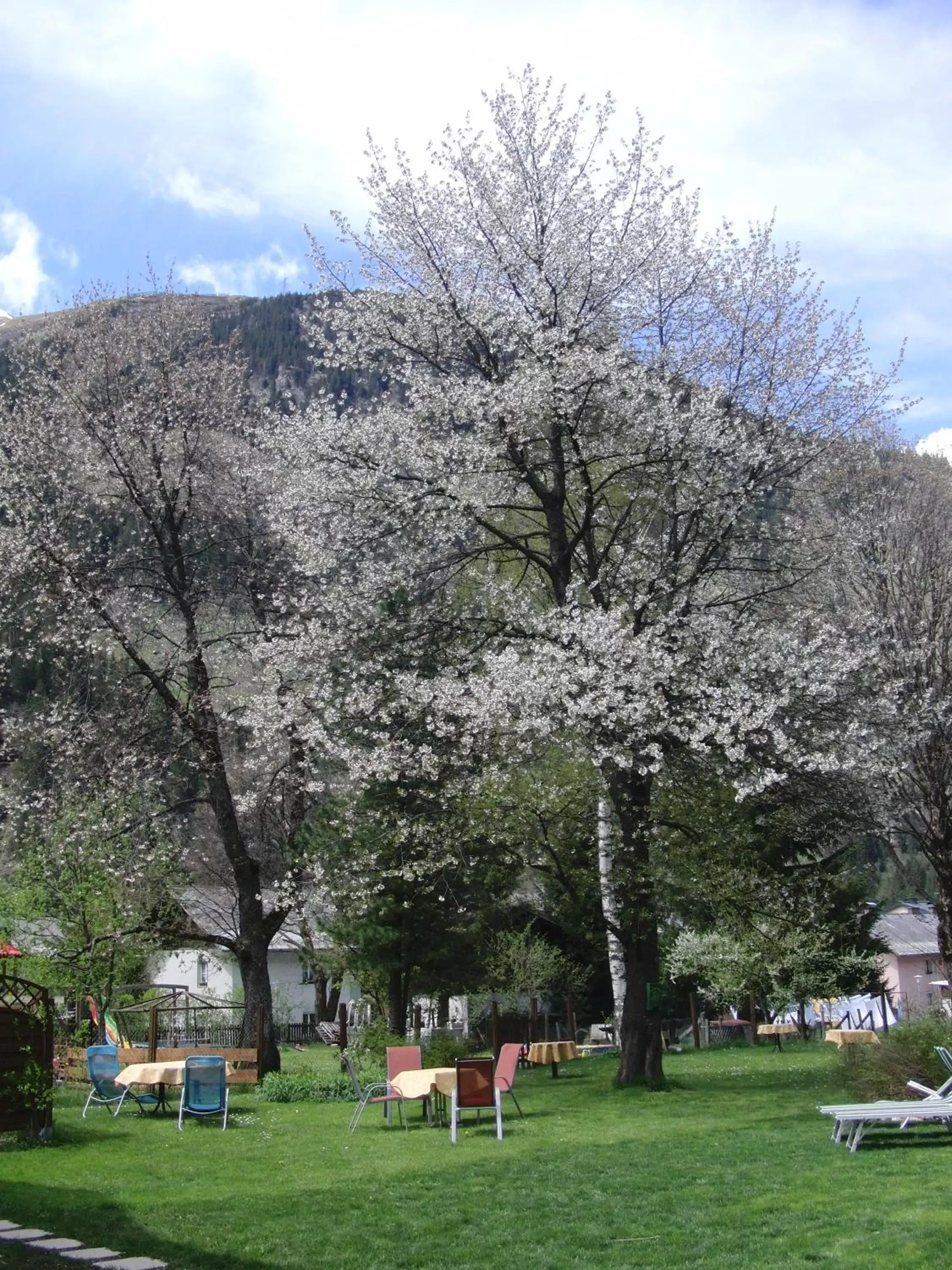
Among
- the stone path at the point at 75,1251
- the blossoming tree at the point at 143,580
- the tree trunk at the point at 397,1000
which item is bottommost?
the stone path at the point at 75,1251

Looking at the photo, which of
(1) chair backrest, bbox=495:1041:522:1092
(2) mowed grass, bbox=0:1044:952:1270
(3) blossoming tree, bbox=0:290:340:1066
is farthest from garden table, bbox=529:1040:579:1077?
(1) chair backrest, bbox=495:1041:522:1092

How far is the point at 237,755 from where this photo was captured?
22.6m

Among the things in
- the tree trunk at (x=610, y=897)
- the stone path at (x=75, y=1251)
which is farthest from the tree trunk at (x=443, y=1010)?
the stone path at (x=75, y=1251)

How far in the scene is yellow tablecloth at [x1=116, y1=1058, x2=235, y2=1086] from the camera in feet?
47.3

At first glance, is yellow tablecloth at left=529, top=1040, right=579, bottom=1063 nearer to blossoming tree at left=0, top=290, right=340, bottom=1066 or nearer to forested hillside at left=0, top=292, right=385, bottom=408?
blossoming tree at left=0, top=290, right=340, bottom=1066

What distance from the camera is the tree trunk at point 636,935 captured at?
51.1ft

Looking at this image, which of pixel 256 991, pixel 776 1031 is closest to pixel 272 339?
pixel 776 1031

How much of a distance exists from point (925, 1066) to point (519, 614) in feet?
24.1

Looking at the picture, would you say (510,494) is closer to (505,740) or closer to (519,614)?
(519,614)

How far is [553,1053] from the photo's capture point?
19.8m

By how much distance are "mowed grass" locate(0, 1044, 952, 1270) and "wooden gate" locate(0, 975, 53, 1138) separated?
40cm

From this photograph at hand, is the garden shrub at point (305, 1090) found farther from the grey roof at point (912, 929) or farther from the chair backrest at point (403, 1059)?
the grey roof at point (912, 929)

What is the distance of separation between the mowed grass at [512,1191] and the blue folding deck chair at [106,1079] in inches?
26.3

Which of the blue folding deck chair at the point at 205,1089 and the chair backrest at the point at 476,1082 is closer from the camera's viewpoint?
the chair backrest at the point at 476,1082
